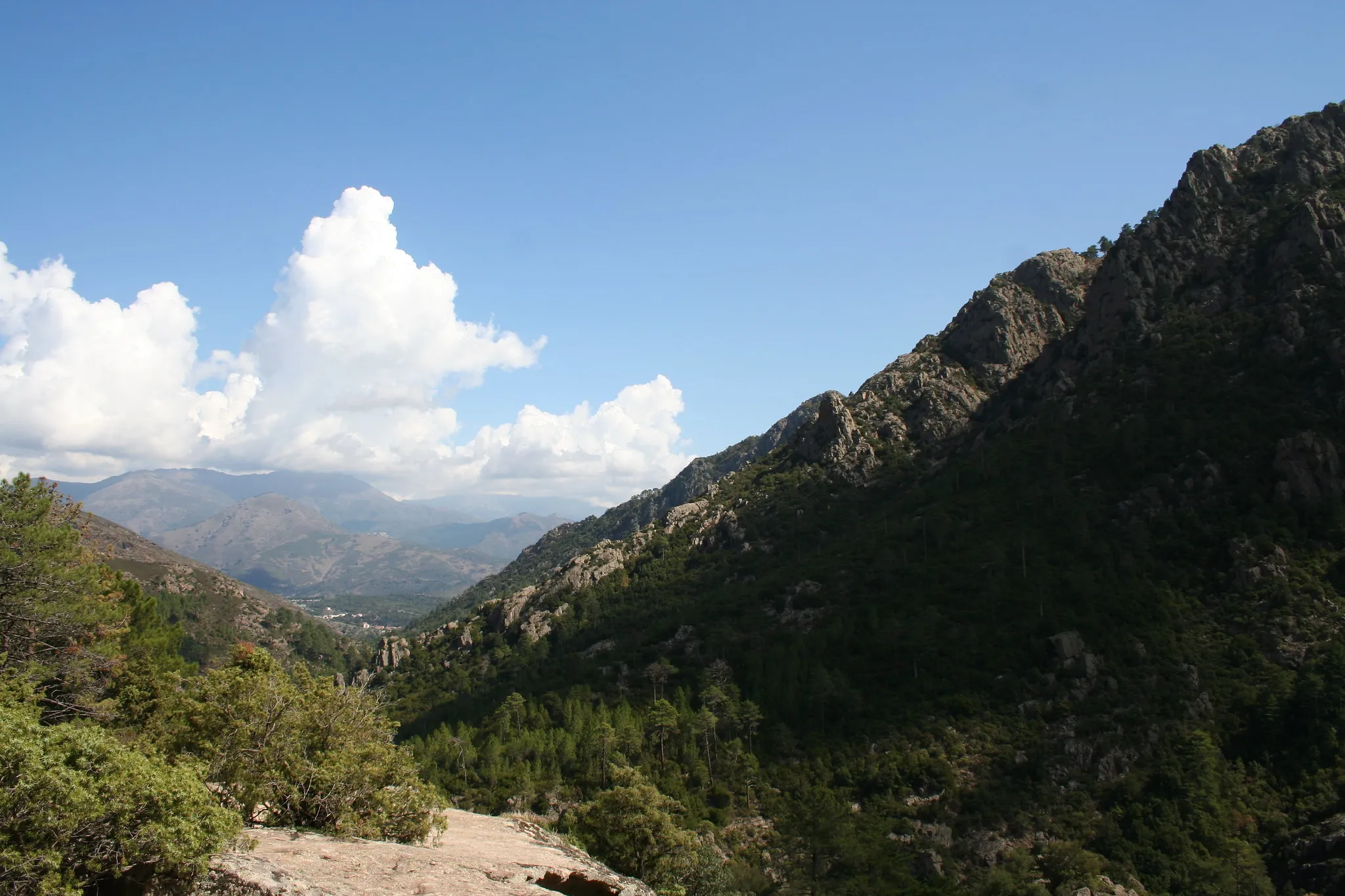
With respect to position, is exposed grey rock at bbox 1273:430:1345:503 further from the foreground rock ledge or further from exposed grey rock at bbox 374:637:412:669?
exposed grey rock at bbox 374:637:412:669

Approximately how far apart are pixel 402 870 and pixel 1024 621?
3247 inches

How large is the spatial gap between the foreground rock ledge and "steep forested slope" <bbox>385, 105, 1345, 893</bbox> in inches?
1018

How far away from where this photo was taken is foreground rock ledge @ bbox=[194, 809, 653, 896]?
17547 millimetres

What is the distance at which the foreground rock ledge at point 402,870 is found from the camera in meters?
17.5

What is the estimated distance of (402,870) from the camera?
2038 centimetres

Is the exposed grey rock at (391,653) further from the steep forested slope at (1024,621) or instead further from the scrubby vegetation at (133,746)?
the scrubby vegetation at (133,746)

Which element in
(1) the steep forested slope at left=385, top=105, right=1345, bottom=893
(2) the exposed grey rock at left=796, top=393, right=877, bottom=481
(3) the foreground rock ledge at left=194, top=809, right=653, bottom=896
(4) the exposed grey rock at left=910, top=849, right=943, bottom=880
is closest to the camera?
(3) the foreground rock ledge at left=194, top=809, right=653, bottom=896

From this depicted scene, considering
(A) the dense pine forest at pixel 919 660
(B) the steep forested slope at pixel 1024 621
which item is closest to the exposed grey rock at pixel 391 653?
(A) the dense pine forest at pixel 919 660

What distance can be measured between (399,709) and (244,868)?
3998 inches

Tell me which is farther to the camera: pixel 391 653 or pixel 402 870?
pixel 391 653

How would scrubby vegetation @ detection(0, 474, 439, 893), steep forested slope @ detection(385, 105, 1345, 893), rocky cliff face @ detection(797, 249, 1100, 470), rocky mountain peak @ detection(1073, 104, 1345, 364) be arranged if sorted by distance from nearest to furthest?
scrubby vegetation @ detection(0, 474, 439, 893), steep forested slope @ detection(385, 105, 1345, 893), rocky mountain peak @ detection(1073, 104, 1345, 364), rocky cliff face @ detection(797, 249, 1100, 470)

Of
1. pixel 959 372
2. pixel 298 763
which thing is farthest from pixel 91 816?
pixel 959 372

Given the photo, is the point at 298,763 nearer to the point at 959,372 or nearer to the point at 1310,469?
the point at 1310,469

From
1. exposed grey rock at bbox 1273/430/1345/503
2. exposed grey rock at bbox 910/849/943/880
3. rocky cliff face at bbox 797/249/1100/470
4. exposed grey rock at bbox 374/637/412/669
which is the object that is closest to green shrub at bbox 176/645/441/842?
exposed grey rock at bbox 910/849/943/880
